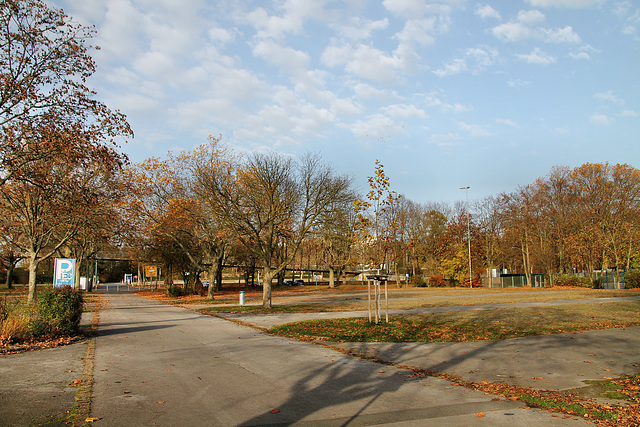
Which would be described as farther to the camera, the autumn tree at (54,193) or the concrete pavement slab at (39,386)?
the autumn tree at (54,193)

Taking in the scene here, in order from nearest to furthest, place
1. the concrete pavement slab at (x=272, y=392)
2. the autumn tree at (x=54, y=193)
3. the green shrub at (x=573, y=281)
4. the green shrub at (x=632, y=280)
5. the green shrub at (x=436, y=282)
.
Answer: the concrete pavement slab at (x=272, y=392) < the autumn tree at (x=54, y=193) < the green shrub at (x=632, y=280) < the green shrub at (x=573, y=281) < the green shrub at (x=436, y=282)

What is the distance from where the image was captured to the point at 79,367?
29.4 ft

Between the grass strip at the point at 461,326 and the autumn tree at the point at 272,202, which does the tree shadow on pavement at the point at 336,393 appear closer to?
the grass strip at the point at 461,326

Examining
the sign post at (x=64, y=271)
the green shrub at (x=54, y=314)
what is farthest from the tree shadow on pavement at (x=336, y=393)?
the sign post at (x=64, y=271)

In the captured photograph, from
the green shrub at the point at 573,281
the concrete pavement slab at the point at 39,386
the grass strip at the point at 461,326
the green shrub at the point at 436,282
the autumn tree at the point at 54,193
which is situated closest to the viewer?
the concrete pavement slab at the point at 39,386

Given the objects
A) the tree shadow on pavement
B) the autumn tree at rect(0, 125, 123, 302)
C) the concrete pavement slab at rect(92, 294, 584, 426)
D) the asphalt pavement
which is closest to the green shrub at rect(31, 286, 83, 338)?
the asphalt pavement

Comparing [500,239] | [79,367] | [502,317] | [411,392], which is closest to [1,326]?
[79,367]

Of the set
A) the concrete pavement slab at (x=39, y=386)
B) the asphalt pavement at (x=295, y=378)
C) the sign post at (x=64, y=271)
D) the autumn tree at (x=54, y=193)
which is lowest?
the asphalt pavement at (x=295, y=378)

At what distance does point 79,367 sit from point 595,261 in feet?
187

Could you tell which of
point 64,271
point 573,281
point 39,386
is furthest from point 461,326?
point 573,281

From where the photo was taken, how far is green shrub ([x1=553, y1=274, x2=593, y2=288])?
4706 cm

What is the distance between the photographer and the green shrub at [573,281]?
4706 centimetres

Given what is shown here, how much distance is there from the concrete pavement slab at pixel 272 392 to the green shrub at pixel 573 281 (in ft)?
149

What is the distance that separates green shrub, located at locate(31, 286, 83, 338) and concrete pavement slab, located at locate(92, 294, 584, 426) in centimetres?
193
